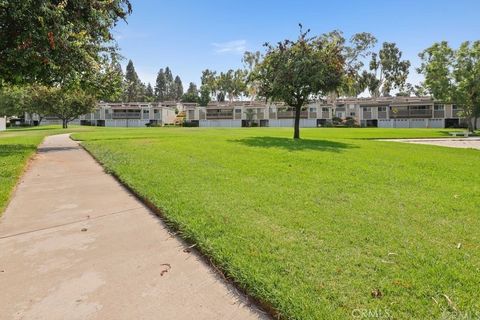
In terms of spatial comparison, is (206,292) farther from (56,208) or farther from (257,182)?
(257,182)

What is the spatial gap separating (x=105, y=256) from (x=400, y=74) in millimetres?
96623

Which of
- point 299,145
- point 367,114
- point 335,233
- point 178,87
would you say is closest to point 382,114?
point 367,114

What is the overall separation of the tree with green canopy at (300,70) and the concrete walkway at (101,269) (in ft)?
48.9

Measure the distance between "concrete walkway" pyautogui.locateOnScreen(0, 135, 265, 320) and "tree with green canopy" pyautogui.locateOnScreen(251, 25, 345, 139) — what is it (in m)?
14.9

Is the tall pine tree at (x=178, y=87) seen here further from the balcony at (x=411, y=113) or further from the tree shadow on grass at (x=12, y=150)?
the tree shadow on grass at (x=12, y=150)

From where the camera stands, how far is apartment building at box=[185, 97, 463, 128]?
7425 cm

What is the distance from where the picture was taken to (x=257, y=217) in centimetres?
523

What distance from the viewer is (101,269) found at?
3.78 meters

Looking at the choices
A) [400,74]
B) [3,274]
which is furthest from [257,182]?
[400,74]

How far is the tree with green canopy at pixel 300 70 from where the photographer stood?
1950 cm

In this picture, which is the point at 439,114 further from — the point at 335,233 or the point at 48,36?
the point at 335,233

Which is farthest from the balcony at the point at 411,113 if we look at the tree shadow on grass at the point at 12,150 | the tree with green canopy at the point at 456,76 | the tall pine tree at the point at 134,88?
the tall pine tree at the point at 134,88

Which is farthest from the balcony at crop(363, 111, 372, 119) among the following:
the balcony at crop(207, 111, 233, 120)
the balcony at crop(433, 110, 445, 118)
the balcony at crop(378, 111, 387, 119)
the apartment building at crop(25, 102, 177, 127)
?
the apartment building at crop(25, 102, 177, 127)

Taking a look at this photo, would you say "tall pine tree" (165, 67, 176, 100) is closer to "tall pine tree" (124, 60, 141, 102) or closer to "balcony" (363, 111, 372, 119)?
"tall pine tree" (124, 60, 141, 102)
